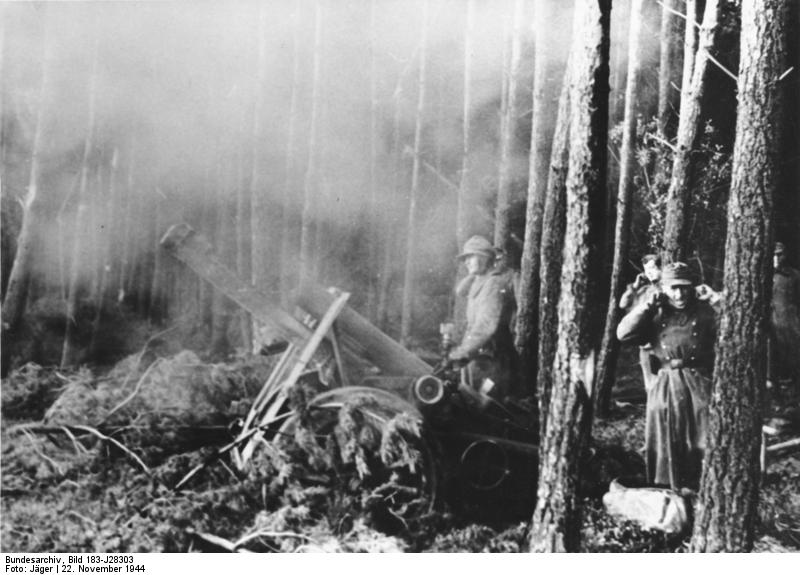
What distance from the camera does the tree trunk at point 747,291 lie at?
418 cm

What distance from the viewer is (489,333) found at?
4.46 metres

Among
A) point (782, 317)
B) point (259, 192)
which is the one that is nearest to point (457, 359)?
point (259, 192)

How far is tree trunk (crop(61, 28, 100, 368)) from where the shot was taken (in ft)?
15.0

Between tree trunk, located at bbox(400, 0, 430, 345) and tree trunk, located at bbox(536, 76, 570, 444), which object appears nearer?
tree trunk, located at bbox(536, 76, 570, 444)

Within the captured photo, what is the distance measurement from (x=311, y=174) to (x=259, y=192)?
35 cm

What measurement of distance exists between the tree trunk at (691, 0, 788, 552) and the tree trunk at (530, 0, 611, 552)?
0.75 metres

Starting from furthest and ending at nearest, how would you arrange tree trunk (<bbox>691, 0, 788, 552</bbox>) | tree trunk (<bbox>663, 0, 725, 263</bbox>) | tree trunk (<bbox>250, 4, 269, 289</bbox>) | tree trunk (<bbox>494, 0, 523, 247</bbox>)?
1. tree trunk (<bbox>250, 4, 269, 289</bbox>)
2. tree trunk (<bbox>494, 0, 523, 247</bbox>)
3. tree trunk (<bbox>663, 0, 725, 263</bbox>)
4. tree trunk (<bbox>691, 0, 788, 552</bbox>)

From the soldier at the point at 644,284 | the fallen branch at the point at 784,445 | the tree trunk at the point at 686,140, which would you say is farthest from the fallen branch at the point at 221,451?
the fallen branch at the point at 784,445

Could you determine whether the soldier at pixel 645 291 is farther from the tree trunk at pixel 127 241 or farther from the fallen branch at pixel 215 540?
the tree trunk at pixel 127 241

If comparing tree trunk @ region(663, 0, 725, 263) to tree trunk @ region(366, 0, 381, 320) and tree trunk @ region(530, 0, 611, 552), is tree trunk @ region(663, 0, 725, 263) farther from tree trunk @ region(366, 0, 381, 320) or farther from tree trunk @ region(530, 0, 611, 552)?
tree trunk @ region(366, 0, 381, 320)

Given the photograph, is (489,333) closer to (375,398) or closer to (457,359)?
(457,359)

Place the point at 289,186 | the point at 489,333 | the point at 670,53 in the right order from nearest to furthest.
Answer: the point at 670,53 < the point at 489,333 < the point at 289,186

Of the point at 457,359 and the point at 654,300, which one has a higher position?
the point at 654,300

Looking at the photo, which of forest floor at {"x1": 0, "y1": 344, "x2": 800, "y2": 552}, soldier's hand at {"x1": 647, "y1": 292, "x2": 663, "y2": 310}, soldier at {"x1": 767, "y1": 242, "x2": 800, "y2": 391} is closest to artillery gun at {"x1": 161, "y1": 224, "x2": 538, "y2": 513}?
forest floor at {"x1": 0, "y1": 344, "x2": 800, "y2": 552}
